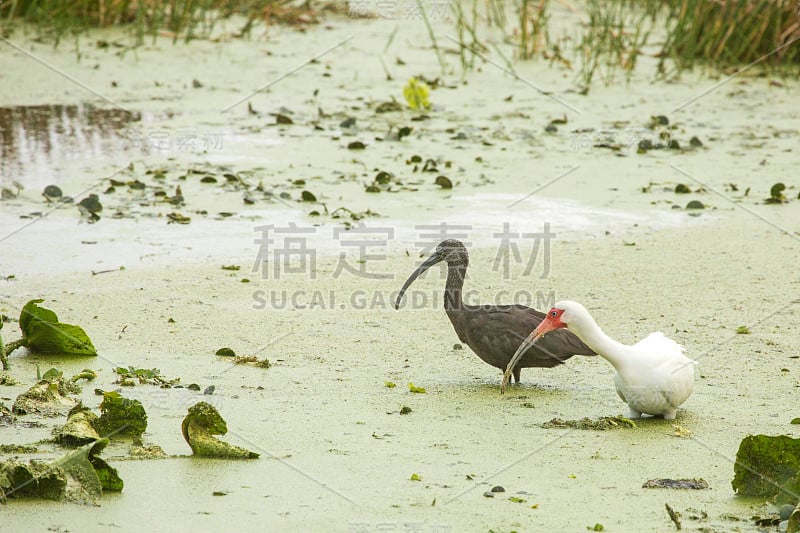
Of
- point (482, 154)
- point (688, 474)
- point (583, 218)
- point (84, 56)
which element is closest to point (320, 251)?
point (583, 218)

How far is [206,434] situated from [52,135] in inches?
198

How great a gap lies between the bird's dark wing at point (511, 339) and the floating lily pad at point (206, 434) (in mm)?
1211

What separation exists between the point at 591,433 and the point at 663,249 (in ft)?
7.94

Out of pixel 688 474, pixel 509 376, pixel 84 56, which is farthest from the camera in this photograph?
pixel 84 56

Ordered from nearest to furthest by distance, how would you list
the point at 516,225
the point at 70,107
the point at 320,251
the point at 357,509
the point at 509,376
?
the point at 357,509 < the point at 509,376 < the point at 320,251 < the point at 516,225 < the point at 70,107

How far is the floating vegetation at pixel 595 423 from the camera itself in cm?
370

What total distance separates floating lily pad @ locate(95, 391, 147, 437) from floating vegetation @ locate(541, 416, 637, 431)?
52.9 inches

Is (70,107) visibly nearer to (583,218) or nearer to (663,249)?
(583,218)

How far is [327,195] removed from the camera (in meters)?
Result: 6.61

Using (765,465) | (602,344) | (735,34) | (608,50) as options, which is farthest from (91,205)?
(735,34)

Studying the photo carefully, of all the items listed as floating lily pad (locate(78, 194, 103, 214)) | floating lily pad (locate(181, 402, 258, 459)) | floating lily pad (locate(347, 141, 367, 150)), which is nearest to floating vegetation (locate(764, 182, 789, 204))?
floating lily pad (locate(347, 141, 367, 150))

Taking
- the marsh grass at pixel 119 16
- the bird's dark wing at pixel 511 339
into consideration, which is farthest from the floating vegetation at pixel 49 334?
the marsh grass at pixel 119 16

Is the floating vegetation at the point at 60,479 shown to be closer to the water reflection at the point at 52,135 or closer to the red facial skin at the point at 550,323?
the red facial skin at the point at 550,323

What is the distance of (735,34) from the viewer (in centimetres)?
974
